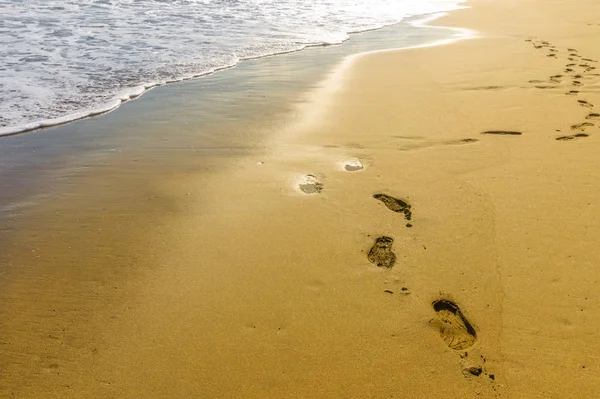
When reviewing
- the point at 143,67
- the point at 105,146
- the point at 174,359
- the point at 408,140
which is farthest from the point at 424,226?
the point at 143,67

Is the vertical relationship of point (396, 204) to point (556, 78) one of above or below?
below

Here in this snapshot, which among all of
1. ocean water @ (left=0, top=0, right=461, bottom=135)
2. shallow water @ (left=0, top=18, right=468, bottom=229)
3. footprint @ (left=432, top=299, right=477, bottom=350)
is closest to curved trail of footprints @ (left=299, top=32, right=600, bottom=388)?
footprint @ (left=432, top=299, right=477, bottom=350)

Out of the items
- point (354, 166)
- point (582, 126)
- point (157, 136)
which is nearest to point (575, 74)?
point (582, 126)

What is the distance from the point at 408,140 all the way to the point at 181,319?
2747mm

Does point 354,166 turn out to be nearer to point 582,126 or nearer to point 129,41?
point 582,126

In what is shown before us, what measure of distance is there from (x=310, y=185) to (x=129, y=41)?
6431mm

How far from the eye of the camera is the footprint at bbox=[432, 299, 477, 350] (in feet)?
6.70

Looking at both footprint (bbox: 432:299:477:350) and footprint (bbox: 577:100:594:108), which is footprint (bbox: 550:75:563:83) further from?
footprint (bbox: 432:299:477:350)

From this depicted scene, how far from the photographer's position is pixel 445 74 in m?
6.17

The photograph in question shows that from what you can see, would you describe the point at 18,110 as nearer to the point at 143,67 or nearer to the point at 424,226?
the point at 143,67

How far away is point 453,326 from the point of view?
83.9 inches

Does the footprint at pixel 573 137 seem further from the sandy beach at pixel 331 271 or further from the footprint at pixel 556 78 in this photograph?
the footprint at pixel 556 78

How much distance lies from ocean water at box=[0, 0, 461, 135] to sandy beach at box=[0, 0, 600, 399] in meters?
2.37

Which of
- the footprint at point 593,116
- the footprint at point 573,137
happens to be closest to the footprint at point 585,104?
the footprint at point 593,116
